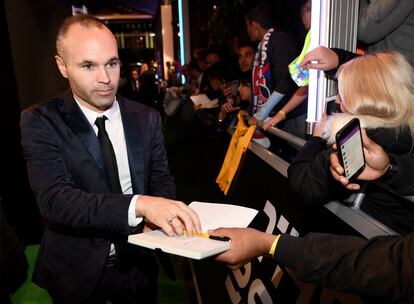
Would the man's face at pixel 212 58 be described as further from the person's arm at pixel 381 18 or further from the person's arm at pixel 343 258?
the person's arm at pixel 343 258

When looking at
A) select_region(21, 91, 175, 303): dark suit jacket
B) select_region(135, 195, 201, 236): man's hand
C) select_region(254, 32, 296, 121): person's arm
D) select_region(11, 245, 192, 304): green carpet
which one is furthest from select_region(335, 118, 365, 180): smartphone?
select_region(11, 245, 192, 304): green carpet

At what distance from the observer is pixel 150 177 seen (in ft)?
6.31

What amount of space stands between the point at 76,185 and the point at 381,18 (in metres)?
1.69

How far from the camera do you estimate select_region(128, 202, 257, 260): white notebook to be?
3.72ft

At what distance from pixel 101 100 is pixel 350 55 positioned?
124 centimetres

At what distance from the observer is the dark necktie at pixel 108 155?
1680 mm

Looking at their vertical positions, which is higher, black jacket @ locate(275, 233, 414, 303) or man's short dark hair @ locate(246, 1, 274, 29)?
man's short dark hair @ locate(246, 1, 274, 29)

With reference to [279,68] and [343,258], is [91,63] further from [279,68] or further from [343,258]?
[279,68]

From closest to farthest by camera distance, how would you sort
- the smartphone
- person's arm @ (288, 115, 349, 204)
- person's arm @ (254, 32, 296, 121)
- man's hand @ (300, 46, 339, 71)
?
the smartphone, person's arm @ (288, 115, 349, 204), man's hand @ (300, 46, 339, 71), person's arm @ (254, 32, 296, 121)

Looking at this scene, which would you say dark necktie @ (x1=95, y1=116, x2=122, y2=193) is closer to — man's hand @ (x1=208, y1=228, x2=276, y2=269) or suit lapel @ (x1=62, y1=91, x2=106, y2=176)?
suit lapel @ (x1=62, y1=91, x2=106, y2=176)

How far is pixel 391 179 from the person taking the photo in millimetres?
1357

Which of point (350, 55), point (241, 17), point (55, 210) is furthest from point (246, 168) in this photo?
point (241, 17)

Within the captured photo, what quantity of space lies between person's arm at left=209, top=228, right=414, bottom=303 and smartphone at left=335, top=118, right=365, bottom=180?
0.23m

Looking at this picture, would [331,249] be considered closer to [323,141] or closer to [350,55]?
[323,141]
